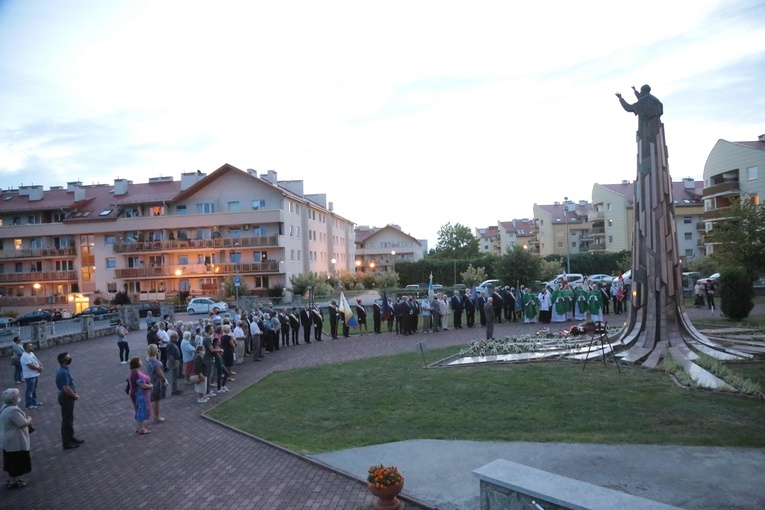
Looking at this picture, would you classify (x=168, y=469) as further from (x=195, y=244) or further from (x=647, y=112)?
(x=195, y=244)

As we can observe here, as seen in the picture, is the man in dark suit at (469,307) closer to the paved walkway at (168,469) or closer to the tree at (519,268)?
the paved walkway at (168,469)

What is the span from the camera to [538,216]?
88.9m

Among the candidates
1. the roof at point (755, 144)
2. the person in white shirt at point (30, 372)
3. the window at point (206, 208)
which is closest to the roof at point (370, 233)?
the window at point (206, 208)

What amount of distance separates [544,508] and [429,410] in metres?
6.42

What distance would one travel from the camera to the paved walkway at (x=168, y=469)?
25.1ft

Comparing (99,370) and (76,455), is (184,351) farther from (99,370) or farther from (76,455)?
(99,370)

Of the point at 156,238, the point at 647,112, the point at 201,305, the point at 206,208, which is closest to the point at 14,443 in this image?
the point at 647,112

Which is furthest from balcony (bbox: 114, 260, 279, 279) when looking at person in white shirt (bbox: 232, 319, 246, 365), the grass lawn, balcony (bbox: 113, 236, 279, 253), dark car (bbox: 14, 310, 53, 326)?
the grass lawn

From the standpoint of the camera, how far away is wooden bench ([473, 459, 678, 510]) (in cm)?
472

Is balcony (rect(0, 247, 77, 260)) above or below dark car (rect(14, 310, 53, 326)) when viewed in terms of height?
above

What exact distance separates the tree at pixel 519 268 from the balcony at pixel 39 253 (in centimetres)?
4176

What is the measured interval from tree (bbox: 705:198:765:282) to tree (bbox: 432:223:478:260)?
57101 mm

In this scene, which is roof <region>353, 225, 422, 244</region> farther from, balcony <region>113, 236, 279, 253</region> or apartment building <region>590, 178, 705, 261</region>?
balcony <region>113, 236, 279, 253</region>

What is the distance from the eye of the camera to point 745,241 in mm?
31000
